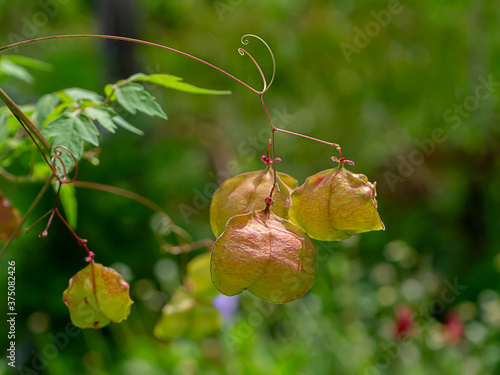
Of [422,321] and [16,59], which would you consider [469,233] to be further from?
[16,59]

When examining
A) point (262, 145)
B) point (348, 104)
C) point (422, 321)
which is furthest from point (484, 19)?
point (422, 321)

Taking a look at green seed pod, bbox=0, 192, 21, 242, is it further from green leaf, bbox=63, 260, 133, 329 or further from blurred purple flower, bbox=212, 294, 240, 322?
blurred purple flower, bbox=212, 294, 240, 322

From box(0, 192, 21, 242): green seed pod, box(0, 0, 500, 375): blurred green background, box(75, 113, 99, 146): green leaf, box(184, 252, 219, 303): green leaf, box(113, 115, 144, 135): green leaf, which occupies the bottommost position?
box(0, 0, 500, 375): blurred green background

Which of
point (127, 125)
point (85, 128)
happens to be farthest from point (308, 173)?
point (85, 128)

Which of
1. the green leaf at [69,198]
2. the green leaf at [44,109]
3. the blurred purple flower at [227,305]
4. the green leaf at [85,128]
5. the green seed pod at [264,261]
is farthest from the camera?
the blurred purple flower at [227,305]

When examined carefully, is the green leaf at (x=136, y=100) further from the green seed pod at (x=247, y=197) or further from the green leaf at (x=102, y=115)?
the green seed pod at (x=247, y=197)

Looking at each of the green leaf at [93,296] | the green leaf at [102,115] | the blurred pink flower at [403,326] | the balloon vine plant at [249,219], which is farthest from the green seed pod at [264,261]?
the blurred pink flower at [403,326]

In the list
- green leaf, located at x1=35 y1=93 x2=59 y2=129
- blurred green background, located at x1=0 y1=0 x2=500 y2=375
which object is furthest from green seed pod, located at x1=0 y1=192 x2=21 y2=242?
blurred green background, located at x1=0 y1=0 x2=500 y2=375
